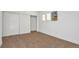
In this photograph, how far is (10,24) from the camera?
558cm

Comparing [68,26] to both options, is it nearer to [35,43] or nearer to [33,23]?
[35,43]

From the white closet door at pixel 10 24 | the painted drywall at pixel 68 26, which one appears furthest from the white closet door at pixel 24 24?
the painted drywall at pixel 68 26

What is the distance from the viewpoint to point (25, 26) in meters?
6.79

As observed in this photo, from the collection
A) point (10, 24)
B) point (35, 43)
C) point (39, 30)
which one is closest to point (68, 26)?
point (35, 43)

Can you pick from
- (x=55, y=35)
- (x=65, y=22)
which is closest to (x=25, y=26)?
(x=55, y=35)

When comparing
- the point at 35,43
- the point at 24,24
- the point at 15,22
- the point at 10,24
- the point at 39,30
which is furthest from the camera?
the point at 39,30

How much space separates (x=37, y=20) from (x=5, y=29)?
379 centimetres

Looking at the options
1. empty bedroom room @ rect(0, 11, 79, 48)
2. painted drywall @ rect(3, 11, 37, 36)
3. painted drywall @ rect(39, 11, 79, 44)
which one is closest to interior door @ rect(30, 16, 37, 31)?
empty bedroom room @ rect(0, 11, 79, 48)

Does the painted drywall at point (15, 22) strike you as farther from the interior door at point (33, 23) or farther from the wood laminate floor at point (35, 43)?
the wood laminate floor at point (35, 43)

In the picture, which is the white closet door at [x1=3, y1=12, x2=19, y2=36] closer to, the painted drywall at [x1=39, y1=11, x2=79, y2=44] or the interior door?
the interior door

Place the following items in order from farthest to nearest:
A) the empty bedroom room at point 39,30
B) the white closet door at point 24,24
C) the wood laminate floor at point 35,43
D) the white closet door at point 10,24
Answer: the white closet door at point 24,24
the white closet door at point 10,24
the empty bedroom room at point 39,30
the wood laminate floor at point 35,43

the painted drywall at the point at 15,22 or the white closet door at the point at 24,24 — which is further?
the white closet door at the point at 24,24

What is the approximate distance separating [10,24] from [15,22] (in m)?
0.45

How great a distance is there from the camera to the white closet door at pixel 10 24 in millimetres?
5297
